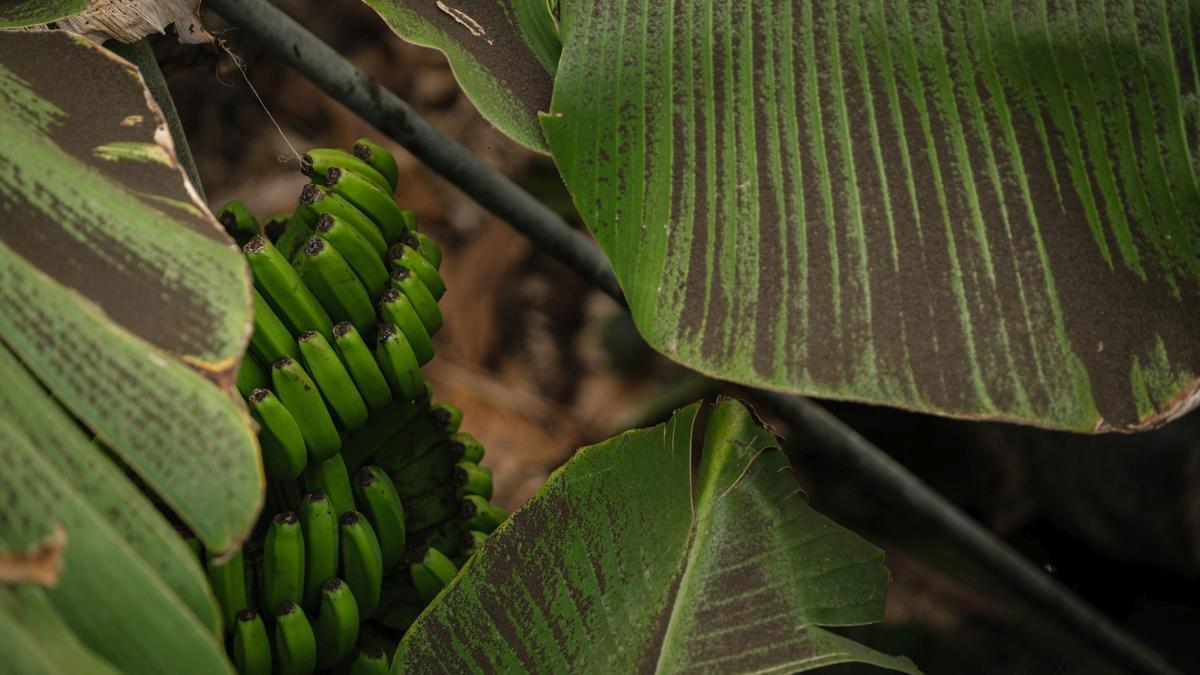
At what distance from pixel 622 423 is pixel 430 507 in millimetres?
486

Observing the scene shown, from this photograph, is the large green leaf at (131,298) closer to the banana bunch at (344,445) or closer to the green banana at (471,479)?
the banana bunch at (344,445)

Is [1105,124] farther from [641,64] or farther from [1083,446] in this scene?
[1083,446]

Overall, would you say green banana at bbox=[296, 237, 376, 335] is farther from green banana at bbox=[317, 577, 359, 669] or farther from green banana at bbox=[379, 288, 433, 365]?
green banana at bbox=[317, 577, 359, 669]

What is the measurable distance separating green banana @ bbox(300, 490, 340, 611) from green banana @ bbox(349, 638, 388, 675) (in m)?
0.06

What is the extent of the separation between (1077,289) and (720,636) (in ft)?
0.95

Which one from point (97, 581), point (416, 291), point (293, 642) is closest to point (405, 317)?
point (416, 291)

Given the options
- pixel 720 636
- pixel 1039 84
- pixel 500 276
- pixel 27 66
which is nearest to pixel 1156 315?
pixel 1039 84

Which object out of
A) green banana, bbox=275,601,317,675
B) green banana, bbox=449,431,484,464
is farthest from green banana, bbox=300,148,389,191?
green banana, bbox=275,601,317,675

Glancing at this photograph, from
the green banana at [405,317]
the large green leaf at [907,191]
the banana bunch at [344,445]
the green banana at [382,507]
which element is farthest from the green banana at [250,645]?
the large green leaf at [907,191]

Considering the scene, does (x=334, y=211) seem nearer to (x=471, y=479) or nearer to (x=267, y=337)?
(x=267, y=337)

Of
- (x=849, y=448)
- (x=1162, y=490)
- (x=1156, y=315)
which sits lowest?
(x=1162, y=490)

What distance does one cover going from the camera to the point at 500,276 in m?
1.34

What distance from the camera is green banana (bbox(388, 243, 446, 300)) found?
661mm

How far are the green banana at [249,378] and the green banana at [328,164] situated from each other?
0.17 metres
